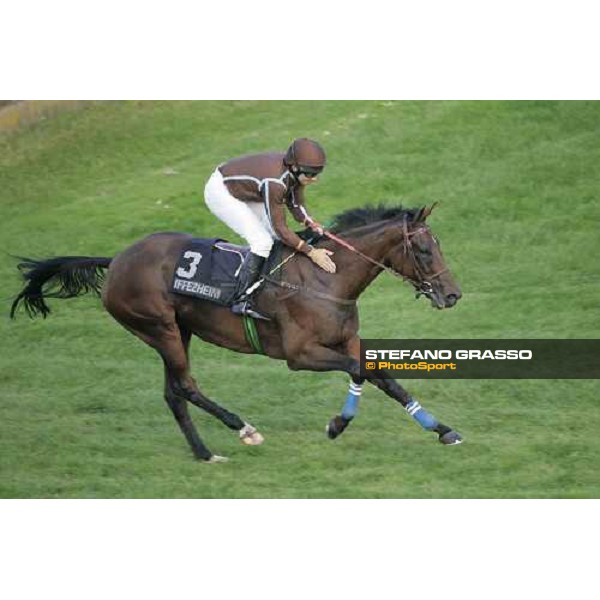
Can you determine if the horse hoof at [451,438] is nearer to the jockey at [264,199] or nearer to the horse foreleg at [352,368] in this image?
the horse foreleg at [352,368]

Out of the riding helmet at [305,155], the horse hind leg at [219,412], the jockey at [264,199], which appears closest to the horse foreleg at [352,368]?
the jockey at [264,199]

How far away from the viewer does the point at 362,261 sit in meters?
10.7

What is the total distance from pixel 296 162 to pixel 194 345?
4265 millimetres

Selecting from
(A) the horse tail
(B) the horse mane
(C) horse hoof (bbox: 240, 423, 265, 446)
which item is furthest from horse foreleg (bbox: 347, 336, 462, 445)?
(A) the horse tail

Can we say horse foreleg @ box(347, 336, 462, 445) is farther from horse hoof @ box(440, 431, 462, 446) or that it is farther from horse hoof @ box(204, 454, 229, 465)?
horse hoof @ box(204, 454, 229, 465)

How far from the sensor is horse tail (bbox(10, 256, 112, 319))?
11484 millimetres

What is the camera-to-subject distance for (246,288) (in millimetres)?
10734

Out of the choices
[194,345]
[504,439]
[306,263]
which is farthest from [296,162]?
[194,345]

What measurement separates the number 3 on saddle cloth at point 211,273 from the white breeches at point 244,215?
13cm

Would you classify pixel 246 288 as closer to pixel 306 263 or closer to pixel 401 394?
pixel 306 263

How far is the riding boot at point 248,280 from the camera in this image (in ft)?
35.1

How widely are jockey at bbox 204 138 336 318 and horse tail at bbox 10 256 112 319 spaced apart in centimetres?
118

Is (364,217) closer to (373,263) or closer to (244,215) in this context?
(373,263)

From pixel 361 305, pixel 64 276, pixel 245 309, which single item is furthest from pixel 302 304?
pixel 361 305
